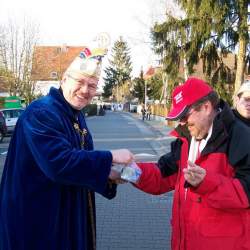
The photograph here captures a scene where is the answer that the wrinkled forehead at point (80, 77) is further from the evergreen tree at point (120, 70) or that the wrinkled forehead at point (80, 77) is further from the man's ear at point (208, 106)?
the evergreen tree at point (120, 70)


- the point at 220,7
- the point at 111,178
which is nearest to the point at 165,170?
the point at 111,178

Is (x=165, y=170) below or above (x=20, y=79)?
above

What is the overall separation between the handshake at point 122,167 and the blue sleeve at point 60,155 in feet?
0.18

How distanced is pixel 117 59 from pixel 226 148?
Answer: 10935cm

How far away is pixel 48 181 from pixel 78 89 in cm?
55

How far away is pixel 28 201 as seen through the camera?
2.42m

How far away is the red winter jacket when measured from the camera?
7.41ft

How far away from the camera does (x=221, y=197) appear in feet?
7.38

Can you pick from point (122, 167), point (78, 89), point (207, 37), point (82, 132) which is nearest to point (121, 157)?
point (122, 167)

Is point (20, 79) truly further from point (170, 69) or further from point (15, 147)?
point (15, 147)

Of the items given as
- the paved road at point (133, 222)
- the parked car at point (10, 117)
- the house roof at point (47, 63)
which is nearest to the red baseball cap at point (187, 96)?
the paved road at point (133, 222)

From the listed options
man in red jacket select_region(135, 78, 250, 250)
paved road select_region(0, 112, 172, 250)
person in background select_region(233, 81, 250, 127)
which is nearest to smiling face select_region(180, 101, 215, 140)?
man in red jacket select_region(135, 78, 250, 250)

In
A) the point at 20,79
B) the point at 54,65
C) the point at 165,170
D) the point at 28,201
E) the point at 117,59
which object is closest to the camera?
the point at 28,201

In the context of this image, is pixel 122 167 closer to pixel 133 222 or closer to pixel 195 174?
pixel 195 174
